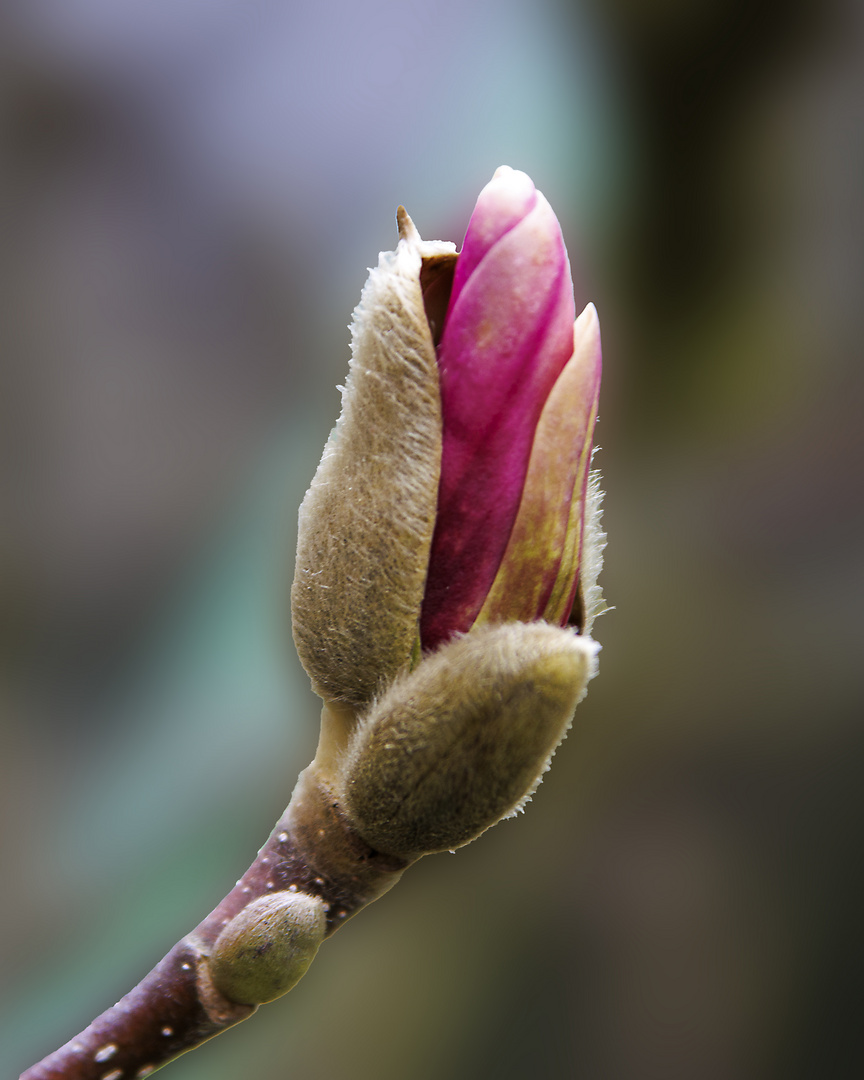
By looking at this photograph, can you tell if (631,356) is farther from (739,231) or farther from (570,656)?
(570,656)

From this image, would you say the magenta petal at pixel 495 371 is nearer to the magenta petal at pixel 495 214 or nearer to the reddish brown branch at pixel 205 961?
the magenta petal at pixel 495 214

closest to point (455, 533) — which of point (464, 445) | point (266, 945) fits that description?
point (464, 445)

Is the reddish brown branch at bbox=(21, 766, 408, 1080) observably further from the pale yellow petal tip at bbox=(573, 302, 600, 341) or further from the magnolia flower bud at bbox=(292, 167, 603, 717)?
the pale yellow petal tip at bbox=(573, 302, 600, 341)

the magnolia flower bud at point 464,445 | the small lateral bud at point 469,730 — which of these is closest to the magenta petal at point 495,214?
the magnolia flower bud at point 464,445

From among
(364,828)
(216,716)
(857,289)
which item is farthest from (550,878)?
(857,289)

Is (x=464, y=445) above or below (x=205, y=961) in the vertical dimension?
above

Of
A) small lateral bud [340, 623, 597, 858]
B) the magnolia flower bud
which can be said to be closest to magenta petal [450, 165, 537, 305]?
the magnolia flower bud

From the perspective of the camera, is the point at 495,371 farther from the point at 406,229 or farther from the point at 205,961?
the point at 205,961
